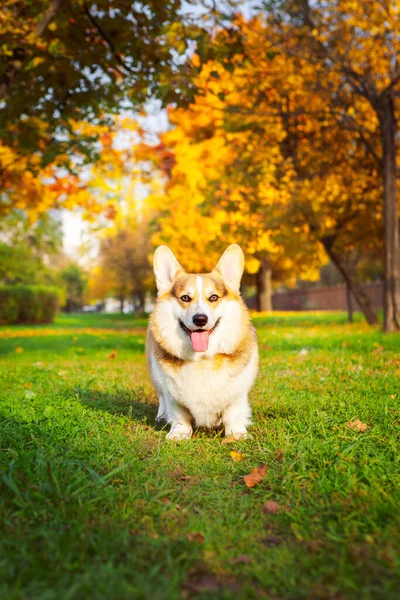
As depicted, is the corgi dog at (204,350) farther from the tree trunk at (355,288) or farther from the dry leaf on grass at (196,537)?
the tree trunk at (355,288)

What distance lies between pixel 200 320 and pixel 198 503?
1.20 metres

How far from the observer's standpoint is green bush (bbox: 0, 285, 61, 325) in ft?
72.6

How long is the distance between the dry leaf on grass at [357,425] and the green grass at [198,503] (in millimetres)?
89

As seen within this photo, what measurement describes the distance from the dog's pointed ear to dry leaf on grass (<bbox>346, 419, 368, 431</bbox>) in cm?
170

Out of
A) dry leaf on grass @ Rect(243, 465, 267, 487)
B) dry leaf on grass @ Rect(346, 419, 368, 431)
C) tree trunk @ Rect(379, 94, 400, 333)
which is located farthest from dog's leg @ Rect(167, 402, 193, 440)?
tree trunk @ Rect(379, 94, 400, 333)

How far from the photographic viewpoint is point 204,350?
3.43 meters

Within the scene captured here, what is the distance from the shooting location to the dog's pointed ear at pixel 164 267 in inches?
150

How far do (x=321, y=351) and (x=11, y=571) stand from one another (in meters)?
6.37

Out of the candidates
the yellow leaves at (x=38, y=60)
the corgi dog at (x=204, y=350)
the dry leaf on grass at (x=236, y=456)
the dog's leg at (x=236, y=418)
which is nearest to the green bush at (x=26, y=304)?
the yellow leaves at (x=38, y=60)

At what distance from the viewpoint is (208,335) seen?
3.49m

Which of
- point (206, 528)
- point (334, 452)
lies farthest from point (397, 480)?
point (206, 528)

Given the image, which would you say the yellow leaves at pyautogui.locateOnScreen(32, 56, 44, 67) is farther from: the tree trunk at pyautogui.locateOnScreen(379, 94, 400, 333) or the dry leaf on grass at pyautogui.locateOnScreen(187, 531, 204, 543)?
the dry leaf on grass at pyautogui.locateOnScreen(187, 531, 204, 543)

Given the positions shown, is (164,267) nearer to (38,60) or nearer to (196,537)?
(196,537)

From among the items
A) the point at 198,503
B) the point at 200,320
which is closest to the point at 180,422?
the point at 200,320
